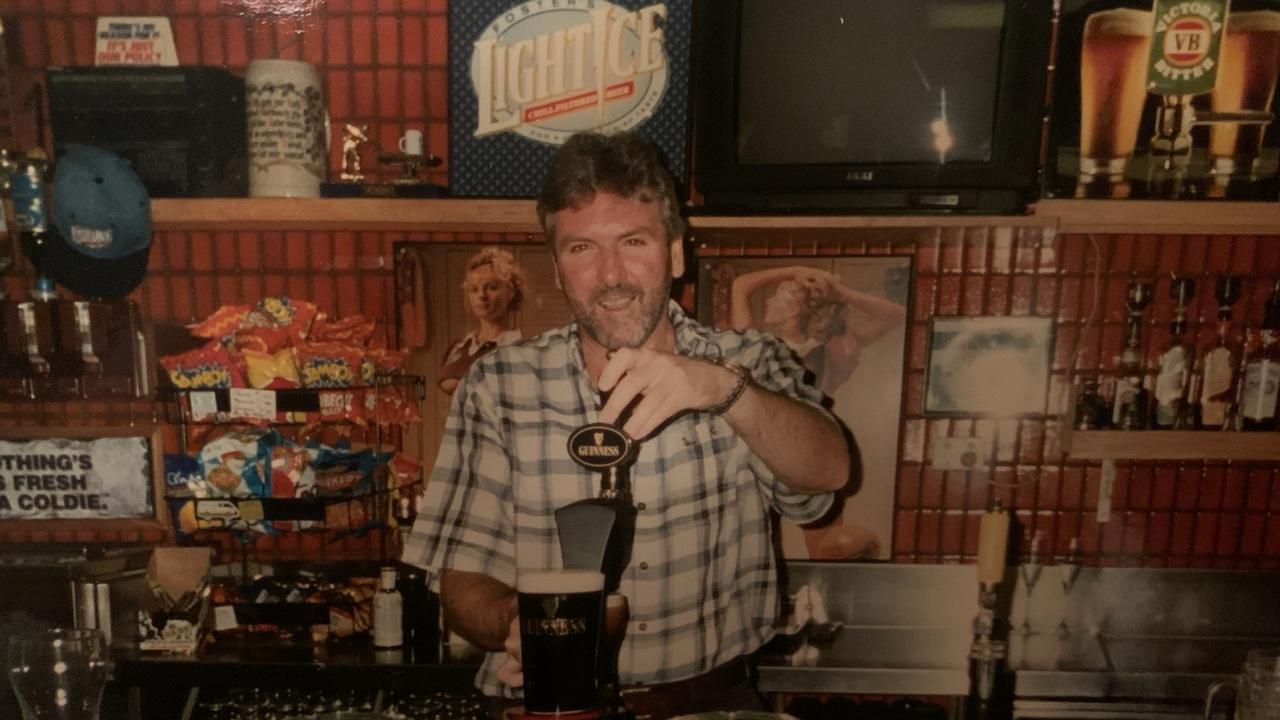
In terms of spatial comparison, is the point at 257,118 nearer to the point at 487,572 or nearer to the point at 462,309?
the point at 462,309

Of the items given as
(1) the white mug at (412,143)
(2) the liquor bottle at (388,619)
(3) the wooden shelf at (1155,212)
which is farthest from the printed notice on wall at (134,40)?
(3) the wooden shelf at (1155,212)

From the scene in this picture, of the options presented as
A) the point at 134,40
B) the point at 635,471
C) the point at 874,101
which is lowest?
the point at 635,471

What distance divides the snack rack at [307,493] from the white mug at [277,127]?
40cm

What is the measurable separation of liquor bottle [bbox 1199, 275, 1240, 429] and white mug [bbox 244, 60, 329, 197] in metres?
1.91

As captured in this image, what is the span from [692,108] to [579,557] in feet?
2.99

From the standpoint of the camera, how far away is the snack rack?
1.50 m

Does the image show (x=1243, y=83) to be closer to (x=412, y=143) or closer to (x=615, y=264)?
(x=615, y=264)

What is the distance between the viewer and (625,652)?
138 cm

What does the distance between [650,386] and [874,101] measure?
2.31 feet

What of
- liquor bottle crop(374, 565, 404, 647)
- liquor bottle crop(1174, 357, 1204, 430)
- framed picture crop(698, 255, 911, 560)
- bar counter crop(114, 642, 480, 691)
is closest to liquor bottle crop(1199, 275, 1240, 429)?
liquor bottle crop(1174, 357, 1204, 430)

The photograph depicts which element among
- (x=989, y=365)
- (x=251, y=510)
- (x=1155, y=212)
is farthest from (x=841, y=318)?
(x=251, y=510)

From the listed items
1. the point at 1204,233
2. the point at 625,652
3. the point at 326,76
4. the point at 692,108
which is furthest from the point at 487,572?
the point at 1204,233

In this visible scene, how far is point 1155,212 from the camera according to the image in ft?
4.51

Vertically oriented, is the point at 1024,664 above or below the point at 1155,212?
below
